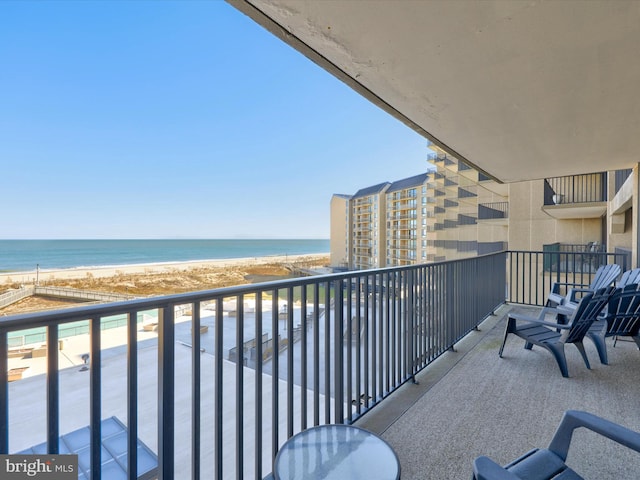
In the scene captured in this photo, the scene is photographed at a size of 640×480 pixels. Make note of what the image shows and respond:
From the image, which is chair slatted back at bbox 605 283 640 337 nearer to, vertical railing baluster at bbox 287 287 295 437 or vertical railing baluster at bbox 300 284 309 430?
vertical railing baluster at bbox 300 284 309 430

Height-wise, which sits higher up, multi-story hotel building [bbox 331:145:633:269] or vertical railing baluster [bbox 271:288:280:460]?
multi-story hotel building [bbox 331:145:633:269]

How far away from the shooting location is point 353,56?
1697mm

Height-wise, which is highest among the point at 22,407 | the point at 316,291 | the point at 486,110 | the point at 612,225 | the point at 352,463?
the point at 486,110

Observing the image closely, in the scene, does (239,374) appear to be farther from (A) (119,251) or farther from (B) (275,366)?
(A) (119,251)

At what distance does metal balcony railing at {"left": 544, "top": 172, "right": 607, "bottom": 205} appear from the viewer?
9.34 meters

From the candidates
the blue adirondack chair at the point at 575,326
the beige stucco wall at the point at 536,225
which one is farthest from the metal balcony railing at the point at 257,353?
the beige stucco wall at the point at 536,225

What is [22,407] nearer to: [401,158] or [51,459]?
[51,459]

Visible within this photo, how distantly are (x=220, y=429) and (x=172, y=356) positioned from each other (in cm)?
42

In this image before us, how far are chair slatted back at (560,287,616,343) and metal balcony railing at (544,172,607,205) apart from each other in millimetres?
7677

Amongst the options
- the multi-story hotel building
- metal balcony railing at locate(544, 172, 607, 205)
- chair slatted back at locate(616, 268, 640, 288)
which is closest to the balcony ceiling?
chair slatted back at locate(616, 268, 640, 288)

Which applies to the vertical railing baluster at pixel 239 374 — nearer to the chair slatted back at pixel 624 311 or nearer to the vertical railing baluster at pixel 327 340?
the vertical railing baluster at pixel 327 340

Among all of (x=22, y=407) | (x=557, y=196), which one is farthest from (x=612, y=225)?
(x=22, y=407)

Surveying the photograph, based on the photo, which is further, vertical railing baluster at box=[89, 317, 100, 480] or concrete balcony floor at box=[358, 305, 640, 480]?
concrete balcony floor at box=[358, 305, 640, 480]

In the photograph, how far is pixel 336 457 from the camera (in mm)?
1166
